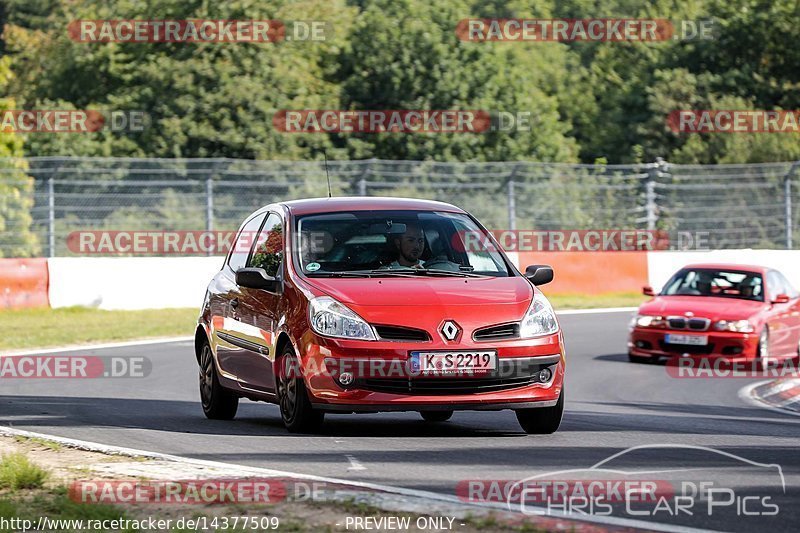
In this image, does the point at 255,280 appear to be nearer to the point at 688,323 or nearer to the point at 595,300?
the point at 688,323

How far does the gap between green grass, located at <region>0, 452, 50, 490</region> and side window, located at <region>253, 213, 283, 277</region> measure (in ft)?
10.2

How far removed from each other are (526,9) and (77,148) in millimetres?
39981

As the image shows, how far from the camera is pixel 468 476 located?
26.9 feet

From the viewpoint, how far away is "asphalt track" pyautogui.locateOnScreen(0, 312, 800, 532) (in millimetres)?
8086

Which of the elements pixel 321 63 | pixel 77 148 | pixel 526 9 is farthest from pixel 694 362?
pixel 526 9

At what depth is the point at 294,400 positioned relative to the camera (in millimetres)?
10125

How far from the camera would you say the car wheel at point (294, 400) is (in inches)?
394

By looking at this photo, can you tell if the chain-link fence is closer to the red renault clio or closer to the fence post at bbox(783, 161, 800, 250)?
the fence post at bbox(783, 161, 800, 250)

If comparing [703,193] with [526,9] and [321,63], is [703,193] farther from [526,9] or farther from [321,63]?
[526,9]

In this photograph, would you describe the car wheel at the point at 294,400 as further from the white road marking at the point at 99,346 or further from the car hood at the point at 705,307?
the white road marking at the point at 99,346

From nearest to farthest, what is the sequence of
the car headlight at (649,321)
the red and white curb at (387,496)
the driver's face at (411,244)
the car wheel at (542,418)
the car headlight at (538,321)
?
the red and white curb at (387,496) → the car headlight at (538,321) → the car wheel at (542,418) → the driver's face at (411,244) → the car headlight at (649,321)

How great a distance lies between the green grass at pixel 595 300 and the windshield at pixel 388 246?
17.4m

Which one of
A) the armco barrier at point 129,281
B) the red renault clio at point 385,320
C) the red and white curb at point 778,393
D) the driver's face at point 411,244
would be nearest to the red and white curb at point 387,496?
the red renault clio at point 385,320

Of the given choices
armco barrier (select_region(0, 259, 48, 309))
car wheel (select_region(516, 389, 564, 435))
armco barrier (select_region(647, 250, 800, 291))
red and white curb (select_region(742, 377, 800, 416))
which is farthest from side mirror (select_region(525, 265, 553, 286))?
armco barrier (select_region(647, 250, 800, 291))
